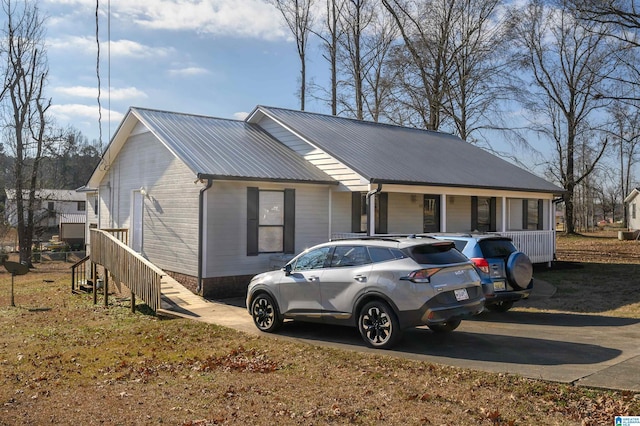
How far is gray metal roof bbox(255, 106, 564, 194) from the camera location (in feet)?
54.4

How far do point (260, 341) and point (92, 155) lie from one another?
84.7 meters

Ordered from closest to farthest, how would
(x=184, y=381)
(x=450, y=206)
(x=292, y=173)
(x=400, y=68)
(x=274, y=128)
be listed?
(x=184, y=381) < (x=292, y=173) < (x=274, y=128) < (x=450, y=206) < (x=400, y=68)

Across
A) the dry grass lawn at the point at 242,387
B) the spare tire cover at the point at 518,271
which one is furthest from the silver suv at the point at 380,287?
the spare tire cover at the point at 518,271

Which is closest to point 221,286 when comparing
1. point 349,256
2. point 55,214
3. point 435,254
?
point 349,256

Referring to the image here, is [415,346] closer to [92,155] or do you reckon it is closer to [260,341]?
[260,341]

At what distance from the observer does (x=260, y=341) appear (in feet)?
30.8

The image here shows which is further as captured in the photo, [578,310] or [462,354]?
[578,310]

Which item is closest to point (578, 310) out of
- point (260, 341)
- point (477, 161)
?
point (260, 341)

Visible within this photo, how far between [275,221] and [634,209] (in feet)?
169

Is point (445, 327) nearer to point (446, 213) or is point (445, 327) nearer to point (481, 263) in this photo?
point (481, 263)

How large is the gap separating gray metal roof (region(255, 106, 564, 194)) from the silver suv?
5.81 m

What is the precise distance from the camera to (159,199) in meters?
17.1

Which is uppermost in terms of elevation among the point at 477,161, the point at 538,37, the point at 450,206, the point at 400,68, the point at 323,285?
the point at 538,37

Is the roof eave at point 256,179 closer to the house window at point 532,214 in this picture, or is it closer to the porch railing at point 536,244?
the porch railing at point 536,244
